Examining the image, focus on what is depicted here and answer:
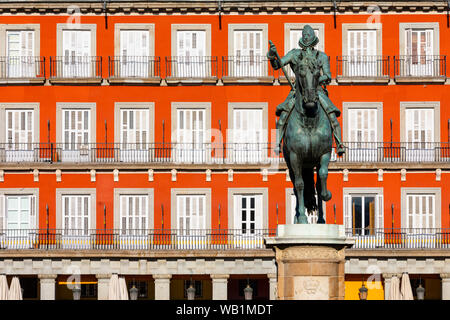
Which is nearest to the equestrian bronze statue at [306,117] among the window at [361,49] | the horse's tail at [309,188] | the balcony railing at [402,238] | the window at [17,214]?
the horse's tail at [309,188]

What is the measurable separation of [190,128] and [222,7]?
581 centimetres

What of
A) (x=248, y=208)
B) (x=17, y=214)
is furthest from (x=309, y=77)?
(x=17, y=214)

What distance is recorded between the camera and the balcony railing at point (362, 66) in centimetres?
6406

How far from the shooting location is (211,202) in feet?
209

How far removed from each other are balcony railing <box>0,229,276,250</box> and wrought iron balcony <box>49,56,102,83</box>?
285 inches

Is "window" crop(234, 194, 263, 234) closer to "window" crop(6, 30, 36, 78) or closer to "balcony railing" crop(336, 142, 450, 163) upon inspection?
"balcony railing" crop(336, 142, 450, 163)

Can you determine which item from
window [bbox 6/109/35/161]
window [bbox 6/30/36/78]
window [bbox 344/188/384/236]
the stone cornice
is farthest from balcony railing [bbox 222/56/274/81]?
window [bbox 6/109/35/161]

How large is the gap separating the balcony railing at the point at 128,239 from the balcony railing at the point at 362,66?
27.3 feet

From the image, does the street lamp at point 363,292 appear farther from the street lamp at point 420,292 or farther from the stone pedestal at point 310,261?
the stone pedestal at point 310,261

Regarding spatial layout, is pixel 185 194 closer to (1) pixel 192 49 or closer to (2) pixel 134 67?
(2) pixel 134 67

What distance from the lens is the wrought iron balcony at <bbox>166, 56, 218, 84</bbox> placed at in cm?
6419

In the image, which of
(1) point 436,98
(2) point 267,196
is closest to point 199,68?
Result: (2) point 267,196
